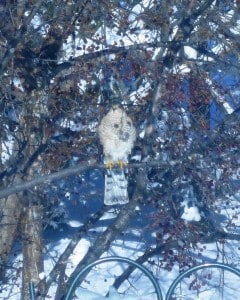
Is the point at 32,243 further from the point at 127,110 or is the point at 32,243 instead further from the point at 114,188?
the point at 114,188

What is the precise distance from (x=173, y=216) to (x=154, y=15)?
1913 mm

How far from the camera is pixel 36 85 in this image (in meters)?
7.05

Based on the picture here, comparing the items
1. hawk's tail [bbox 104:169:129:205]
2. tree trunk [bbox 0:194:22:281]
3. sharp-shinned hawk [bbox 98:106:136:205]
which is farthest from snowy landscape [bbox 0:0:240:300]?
hawk's tail [bbox 104:169:129:205]

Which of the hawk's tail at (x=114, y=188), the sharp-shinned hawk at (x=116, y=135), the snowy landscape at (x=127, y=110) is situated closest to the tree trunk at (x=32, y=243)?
the snowy landscape at (x=127, y=110)

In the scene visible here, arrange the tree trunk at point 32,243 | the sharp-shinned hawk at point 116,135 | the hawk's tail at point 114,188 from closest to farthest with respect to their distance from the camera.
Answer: the hawk's tail at point 114,188
the sharp-shinned hawk at point 116,135
the tree trunk at point 32,243

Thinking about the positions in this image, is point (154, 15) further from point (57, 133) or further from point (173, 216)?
point (173, 216)

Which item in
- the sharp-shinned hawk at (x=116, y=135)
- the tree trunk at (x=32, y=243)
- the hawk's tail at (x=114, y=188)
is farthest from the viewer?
the tree trunk at (x=32, y=243)

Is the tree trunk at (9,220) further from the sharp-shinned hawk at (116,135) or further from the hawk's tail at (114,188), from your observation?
the hawk's tail at (114,188)

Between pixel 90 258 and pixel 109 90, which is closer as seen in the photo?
pixel 90 258

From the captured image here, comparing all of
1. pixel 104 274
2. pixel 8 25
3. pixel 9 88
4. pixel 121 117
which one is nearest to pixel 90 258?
pixel 104 274

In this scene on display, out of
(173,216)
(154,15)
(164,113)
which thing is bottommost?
(173,216)

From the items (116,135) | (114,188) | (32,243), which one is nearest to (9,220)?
(32,243)

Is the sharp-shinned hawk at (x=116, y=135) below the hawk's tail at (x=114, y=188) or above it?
above

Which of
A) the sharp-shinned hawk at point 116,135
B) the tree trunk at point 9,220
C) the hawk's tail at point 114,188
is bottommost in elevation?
the hawk's tail at point 114,188
